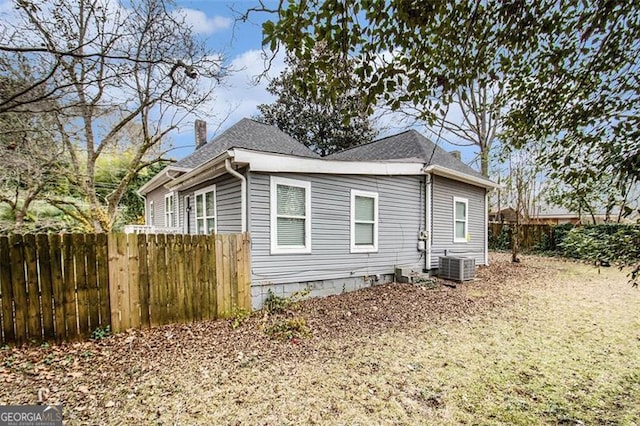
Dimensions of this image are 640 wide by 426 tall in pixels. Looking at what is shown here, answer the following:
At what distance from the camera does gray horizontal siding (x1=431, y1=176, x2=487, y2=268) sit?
9102 mm

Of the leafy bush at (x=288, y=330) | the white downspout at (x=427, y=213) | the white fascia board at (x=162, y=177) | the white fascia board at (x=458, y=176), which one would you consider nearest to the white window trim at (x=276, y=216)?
the leafy bush at (x=288, y=330)

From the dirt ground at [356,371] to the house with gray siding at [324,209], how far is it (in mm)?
1316

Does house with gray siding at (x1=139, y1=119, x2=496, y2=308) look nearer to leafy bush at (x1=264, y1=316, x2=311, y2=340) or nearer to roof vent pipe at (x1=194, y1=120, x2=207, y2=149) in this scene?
leafy bush at (x1=264, y1=316, x2=311, y2=340)

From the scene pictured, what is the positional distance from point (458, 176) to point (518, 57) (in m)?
6.76

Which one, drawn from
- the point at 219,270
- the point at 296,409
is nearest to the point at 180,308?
the point at 219,270

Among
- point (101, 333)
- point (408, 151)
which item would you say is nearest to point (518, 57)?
point (101, 333)

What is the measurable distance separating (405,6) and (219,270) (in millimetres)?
4598

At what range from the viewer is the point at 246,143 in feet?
30.7

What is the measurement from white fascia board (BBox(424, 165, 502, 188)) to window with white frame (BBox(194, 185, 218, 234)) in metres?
5.76

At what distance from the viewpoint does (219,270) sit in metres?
5.25

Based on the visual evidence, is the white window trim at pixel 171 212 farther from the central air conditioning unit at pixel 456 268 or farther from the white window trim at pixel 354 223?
the central air conditioning unit at pixel 456 268

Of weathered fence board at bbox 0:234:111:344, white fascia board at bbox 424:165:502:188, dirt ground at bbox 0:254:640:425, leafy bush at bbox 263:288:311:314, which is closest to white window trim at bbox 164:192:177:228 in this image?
leafy bush at bbox 263:288:311:314

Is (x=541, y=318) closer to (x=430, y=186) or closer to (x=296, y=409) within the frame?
(x=430, y=186)

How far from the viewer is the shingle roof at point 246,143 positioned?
30.6 feet
